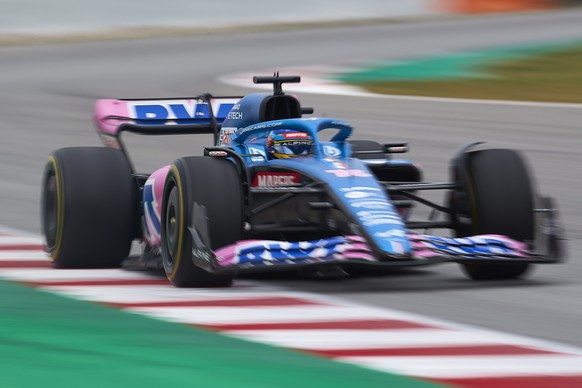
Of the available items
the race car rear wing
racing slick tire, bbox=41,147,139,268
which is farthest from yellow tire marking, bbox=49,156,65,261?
the race car rear wing

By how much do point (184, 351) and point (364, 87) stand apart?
15.6 metres

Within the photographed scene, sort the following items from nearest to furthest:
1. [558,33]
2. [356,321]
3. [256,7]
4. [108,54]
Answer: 1. [356,321]
2. [108,54]
3. [558,33]
4. [256,7]

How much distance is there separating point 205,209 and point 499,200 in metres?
1.78

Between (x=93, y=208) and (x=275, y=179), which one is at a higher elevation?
(x=275, y=179)

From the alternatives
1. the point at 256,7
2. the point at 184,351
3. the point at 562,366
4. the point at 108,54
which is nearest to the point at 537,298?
the point at 562,366

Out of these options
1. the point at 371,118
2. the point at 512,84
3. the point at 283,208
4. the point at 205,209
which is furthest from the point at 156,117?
the point at 512,84

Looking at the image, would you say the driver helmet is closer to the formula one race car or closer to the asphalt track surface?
the formula one race car

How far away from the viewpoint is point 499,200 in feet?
26.3

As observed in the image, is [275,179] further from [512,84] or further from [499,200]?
[512,84]

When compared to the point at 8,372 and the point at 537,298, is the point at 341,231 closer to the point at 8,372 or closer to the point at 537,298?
the point at 537,298

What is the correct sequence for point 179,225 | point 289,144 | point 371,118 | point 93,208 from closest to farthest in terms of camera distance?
point 179,225 → point 289,144 → point 93,208 → point 371,118

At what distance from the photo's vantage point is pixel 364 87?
21.2 meters

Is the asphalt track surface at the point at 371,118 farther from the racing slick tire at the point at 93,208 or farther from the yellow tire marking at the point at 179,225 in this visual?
the racing slick tire at the point at 93,208

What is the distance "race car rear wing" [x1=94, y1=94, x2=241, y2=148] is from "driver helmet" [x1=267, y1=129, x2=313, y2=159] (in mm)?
1383
